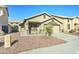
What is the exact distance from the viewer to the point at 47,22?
127 inches

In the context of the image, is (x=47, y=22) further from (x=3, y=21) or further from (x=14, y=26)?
(x=3, y=21)

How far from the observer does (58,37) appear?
326 cm

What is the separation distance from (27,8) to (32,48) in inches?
22.3

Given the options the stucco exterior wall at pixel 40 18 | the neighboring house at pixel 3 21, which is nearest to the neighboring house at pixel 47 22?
the stucco exterior wall at pixel 40 18

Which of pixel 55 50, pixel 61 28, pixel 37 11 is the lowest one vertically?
pixel 55 50

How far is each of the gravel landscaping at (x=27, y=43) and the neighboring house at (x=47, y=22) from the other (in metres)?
0.10

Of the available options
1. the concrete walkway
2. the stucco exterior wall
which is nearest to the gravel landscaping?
the concrete walkway

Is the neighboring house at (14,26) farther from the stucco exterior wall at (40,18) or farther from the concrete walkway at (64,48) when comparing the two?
the concrete walkway at (64,48)

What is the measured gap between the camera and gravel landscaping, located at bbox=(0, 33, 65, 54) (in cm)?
318

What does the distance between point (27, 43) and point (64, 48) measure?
1.73ft

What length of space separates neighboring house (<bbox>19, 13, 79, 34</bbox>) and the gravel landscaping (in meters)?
0.10

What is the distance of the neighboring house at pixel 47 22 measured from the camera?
127 inches
